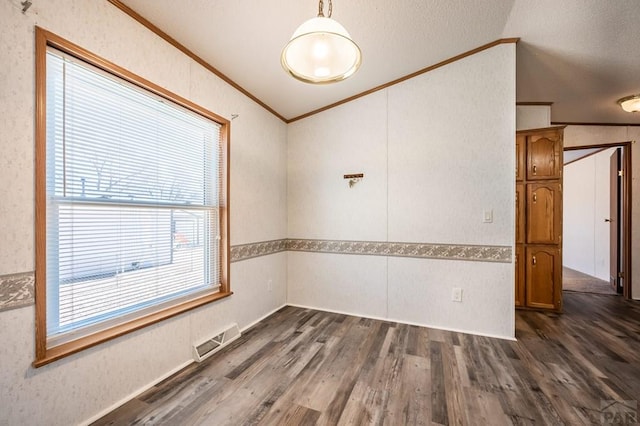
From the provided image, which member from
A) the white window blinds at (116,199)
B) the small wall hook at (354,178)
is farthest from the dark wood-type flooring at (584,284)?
the white window blinds at (116,199)

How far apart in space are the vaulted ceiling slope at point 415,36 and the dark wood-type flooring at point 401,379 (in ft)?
8.32

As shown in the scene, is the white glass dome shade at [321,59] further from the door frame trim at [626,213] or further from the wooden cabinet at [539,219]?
the door frame trim at [626,213]

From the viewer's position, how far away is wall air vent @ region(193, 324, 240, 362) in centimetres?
213

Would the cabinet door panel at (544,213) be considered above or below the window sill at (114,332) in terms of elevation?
above

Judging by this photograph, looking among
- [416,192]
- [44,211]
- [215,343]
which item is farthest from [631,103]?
[44,211]

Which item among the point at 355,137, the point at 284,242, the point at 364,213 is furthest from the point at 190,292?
the point at 355,137

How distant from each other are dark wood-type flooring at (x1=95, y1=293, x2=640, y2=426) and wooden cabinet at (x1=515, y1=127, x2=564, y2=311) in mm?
485

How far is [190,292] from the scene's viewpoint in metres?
2.20

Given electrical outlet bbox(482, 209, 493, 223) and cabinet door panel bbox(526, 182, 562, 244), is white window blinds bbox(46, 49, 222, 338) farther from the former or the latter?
cabinet door panel bbox(526, 182, 562, 244)

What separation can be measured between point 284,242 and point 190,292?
1.47 m

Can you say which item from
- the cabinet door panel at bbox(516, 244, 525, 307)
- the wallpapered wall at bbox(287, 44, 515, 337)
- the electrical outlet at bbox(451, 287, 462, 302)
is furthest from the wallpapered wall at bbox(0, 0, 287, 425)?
the cabinet door panel at bbox(516, 244, 525, 307)

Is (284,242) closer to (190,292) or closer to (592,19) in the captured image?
(190,292)

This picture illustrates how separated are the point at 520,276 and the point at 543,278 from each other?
230 millimetres

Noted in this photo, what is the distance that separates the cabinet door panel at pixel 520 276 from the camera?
10.7 feet
